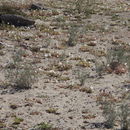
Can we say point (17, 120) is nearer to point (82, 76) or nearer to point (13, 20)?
point (82, 76)

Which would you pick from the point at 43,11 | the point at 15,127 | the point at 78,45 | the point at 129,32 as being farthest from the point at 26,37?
the point at 15,127

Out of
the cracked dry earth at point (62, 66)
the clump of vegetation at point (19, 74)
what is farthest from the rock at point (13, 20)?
the clump of vegetation at point (19, 74)

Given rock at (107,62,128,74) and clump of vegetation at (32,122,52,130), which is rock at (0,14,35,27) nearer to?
rock at (107,62,128,74)

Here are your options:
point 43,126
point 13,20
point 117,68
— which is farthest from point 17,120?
point 13,20

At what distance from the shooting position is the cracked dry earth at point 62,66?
1653 centimetres

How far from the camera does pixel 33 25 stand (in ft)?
107

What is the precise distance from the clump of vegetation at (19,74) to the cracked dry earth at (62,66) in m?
0.33

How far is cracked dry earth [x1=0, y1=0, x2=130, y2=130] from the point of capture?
1653 cm

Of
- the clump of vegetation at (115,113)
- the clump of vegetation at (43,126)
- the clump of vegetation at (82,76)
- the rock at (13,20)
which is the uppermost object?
the rock at (13,20)

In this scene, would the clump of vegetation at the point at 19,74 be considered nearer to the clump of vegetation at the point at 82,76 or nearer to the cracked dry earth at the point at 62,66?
the cracked dry earth at the point at 62,66

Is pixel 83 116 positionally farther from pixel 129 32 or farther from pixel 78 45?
pixel 129 32

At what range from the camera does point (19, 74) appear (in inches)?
812

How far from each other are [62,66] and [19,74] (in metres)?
3.02

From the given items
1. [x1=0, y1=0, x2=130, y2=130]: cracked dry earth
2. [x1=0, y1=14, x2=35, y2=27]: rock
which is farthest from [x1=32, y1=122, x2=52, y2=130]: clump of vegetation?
[x1=0, y1=14, x2=35, y2=27]: rock
